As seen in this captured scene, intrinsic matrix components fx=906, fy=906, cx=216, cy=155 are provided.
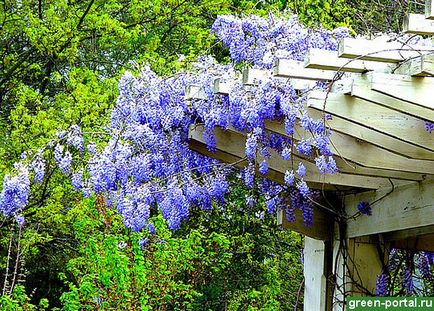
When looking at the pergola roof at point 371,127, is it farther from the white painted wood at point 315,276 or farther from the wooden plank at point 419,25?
the white painted wood at point 315,276

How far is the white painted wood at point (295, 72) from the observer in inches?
121

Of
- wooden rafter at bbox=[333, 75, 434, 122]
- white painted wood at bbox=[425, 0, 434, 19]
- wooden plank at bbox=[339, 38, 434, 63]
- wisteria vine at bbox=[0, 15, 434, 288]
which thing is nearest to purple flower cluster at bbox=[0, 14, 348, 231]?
wisteria vine at bbox=[0, 15, 434, 288]

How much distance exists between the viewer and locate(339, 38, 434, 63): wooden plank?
2762 mm

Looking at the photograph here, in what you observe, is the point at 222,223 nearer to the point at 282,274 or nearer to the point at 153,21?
the point at 282,274

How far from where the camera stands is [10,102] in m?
8.68

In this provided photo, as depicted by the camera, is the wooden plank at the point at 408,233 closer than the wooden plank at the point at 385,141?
No

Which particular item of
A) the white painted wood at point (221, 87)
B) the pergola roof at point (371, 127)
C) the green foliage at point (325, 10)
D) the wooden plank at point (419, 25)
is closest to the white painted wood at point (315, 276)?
the pergola roof at point (371, 127)

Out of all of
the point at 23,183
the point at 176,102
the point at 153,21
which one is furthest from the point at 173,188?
the point at 153,21

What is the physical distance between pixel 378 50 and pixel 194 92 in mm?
1314

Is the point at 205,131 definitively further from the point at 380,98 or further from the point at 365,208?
the point at 380,98

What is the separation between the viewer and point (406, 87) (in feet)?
9.42

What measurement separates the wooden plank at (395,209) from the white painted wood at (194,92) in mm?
983

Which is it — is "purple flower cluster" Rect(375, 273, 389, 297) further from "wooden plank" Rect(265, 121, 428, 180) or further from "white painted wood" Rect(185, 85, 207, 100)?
"white painted wood" Rect(185, 85, 207, 100)

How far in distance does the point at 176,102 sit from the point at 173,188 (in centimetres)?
43
